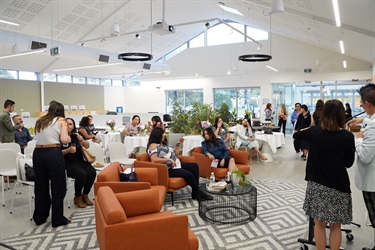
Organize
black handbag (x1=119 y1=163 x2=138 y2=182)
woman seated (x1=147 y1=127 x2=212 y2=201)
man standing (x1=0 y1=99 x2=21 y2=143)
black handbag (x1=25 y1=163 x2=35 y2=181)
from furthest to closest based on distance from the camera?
man standing (x1=0 y1=99 x2=21 y2=143) → woman seated (x1=147 y1=127 x2=212 y2=201) → black handbag (x1=25 y1=163 x2=35 y2=181) → black handbag (x1=119 y1=163 x2=138 y2=182)

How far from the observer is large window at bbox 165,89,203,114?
18.2m

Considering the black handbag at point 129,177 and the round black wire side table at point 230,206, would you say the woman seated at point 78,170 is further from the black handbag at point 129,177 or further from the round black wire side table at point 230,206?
the round black wire side table at point 230,206

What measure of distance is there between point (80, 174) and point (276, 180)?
368cm

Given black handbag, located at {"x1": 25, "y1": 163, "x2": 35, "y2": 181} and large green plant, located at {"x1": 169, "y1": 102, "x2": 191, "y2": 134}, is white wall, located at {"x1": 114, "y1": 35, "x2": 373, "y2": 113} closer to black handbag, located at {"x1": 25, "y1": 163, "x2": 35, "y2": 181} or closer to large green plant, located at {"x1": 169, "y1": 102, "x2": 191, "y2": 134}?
large green plant, located at {"x1": 169, "y1": 102, "x2": 191, "y2": 134}

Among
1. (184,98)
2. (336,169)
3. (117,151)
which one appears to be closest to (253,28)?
(184,98)

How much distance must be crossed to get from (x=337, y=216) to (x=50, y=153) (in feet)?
10.3

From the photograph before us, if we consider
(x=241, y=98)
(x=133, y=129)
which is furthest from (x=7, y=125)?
(x=241, y=98)

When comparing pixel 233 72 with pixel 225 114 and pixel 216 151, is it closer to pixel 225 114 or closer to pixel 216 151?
pixel 225 114

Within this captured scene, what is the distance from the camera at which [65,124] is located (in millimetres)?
3793

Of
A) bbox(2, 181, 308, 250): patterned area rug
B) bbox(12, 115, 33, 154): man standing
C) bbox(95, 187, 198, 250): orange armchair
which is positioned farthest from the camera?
bbox(12, 115, 33, 154): man standing

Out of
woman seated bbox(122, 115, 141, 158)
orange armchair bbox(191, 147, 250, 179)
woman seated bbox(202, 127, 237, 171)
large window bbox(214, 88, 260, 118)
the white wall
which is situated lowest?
orange armchair bbox(191, 147, 250, 179)

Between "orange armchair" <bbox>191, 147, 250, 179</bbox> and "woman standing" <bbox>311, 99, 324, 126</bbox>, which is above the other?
"woman standing" <bbox>311, 99, 324, 126</bbox>

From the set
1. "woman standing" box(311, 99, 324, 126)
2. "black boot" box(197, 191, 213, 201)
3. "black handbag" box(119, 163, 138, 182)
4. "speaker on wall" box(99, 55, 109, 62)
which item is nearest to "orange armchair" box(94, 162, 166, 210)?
"black handbag" box(119, 163, 138, 182)

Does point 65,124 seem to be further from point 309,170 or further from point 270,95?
point 270,95
